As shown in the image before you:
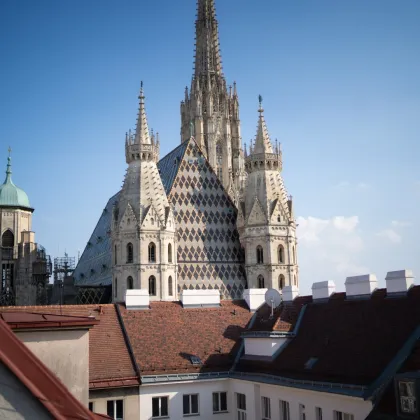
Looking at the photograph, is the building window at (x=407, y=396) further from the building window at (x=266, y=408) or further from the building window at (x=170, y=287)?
the building window at (x=170, y=287)

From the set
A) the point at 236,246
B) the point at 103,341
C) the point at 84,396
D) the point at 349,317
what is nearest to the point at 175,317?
the point at 103,341

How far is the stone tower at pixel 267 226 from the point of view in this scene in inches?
1640

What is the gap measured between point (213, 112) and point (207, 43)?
9930mm

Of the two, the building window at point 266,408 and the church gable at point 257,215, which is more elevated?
the church gable at point 257,215

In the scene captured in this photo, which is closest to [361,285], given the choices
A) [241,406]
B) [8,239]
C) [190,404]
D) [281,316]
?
[281,316]

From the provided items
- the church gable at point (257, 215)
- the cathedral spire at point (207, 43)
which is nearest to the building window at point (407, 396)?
the church gable at point (257, 215)

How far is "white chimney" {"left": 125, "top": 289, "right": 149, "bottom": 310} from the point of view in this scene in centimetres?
2512

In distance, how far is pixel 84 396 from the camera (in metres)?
12.3

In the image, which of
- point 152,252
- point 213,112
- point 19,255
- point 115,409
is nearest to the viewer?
point 115,409

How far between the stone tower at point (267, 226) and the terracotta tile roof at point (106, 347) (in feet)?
61.4

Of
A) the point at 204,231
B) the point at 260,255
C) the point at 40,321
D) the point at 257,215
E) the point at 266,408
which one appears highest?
the point at 257,215

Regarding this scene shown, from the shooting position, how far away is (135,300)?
25250mm

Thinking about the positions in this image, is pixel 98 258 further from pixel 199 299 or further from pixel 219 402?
pixel 219 402

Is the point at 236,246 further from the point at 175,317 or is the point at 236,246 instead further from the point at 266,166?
the point at 175,317
